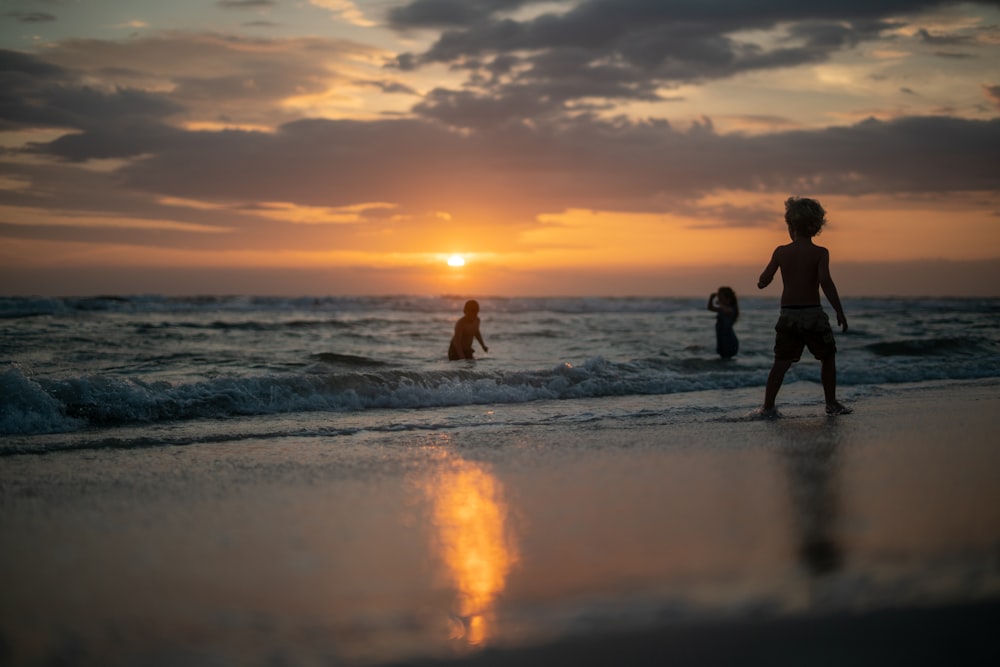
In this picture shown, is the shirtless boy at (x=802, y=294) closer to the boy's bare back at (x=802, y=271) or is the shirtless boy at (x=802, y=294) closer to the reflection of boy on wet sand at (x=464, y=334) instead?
the boy's bare back at (x=802, y=271)

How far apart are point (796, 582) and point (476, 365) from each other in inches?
428

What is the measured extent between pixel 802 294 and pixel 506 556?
554cm

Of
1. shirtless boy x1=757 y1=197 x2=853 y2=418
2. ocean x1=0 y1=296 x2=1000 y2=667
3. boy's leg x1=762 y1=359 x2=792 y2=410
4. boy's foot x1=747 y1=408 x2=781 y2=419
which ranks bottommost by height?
boy's foot x1=747 y1=408 x2=781 y2=419

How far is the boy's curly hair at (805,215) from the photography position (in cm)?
784

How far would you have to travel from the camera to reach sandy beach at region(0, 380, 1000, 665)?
8.37 feet

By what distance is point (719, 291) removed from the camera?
16.2m

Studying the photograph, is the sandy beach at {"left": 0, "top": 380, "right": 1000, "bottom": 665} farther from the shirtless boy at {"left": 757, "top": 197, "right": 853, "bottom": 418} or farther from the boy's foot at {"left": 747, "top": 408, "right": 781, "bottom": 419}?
the shirtless boy at {"left": 757, "top": 197, "right": 853, "bottom": 418}

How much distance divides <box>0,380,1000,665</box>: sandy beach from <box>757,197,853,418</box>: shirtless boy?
1941 millimetres

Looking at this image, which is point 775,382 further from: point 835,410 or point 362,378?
point 362,378

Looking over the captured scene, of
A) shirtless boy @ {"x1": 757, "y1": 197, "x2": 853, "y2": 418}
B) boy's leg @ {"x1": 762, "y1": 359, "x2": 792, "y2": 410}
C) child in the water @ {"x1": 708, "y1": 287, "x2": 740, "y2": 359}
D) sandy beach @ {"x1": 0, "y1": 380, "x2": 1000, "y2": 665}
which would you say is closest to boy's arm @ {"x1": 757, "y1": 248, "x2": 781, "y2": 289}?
shirtless boy @ {"x1": 757, "y1": 197, "x2": 853, "y2": 418}

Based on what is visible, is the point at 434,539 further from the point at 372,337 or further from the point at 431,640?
the point at 372,337

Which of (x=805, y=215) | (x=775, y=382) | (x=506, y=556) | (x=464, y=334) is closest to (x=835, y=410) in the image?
(x=775, y=382)

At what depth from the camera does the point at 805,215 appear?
785 centimetres

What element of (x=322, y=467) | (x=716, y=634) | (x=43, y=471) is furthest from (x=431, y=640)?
(x=43, y=471)
